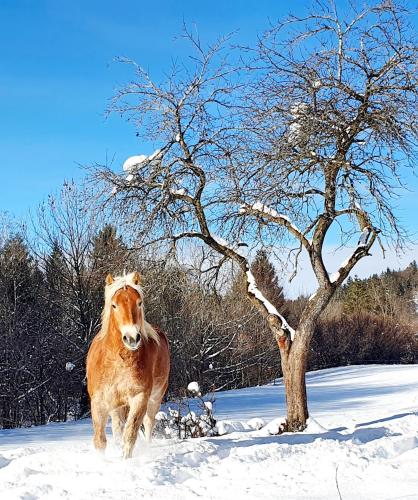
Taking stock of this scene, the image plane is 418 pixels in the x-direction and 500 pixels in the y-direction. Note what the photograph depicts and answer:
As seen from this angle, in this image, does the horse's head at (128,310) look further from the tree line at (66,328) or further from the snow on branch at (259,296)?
the tree line at (66,328)

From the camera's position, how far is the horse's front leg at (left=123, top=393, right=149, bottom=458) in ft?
17.7

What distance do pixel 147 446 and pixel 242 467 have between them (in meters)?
2.20

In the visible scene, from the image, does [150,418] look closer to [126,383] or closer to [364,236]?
[126,383]

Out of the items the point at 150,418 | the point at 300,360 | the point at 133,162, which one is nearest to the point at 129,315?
the point at 150,418

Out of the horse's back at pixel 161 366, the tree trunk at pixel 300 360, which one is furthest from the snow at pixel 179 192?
the tree trunk at pixel 300 360

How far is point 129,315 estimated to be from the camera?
532cm

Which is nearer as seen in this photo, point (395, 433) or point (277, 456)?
point (277, 456)

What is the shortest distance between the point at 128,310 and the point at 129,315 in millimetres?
51

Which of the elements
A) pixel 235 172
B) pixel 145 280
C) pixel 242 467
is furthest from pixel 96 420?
pixel 235 172

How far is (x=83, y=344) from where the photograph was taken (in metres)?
20.1

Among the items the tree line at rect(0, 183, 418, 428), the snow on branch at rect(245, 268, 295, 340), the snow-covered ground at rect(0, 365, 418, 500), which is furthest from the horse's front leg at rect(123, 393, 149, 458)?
the tree line at rect(0, 183, 418, 428)

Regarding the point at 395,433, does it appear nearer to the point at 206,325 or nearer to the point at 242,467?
the point at 242,467

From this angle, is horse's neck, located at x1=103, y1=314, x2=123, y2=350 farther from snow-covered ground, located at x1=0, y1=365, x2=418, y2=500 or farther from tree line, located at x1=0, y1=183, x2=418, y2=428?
tree line, located at x1=0, y1=183, x2=418, y2=428

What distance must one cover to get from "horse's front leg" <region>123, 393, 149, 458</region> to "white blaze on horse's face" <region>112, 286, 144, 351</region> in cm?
54
